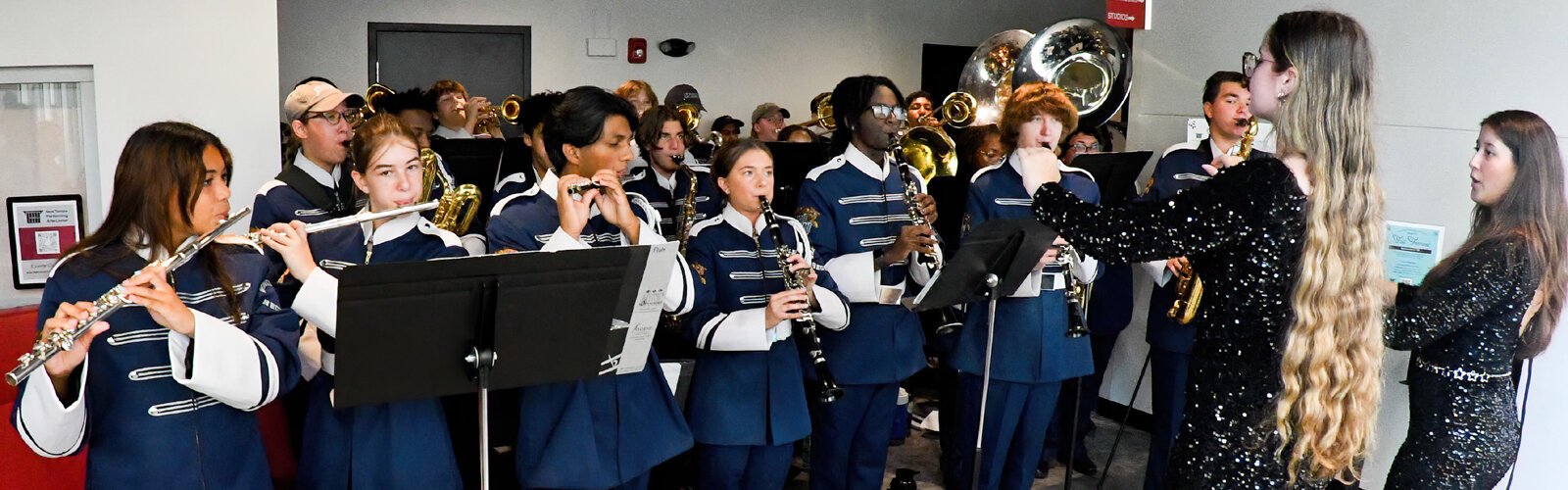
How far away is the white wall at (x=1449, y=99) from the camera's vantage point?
4203 millimetres

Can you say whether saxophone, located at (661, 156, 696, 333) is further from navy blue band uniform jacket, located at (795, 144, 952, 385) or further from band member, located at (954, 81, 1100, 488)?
band member, located at (954, 81, 1100, 488)

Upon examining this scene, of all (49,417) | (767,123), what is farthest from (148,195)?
(767,123)

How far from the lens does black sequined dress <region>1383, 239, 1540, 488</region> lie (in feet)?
10.4

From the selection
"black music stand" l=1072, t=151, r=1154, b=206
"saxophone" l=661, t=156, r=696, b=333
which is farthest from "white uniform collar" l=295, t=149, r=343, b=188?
"black music stand" l=1072, t=151, r=1154, b=206

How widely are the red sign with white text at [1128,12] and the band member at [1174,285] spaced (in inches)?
36.9

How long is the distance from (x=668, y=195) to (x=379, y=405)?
6.78 feet

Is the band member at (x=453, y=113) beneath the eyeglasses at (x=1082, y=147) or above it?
above

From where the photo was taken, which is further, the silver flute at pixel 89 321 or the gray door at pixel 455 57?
the gray door at pixel 455 57

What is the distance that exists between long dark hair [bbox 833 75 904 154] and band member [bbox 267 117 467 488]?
1.54 metres

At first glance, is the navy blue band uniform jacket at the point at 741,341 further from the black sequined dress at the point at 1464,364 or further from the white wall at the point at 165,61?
the black sequined dress at the point at 1464,364

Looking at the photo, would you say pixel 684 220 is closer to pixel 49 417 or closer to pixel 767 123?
pixel 49 417

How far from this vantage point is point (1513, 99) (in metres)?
4.26

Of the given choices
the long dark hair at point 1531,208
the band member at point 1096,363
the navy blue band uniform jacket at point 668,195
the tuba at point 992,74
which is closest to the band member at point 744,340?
the navy blue band uniform jacket at point 668,195

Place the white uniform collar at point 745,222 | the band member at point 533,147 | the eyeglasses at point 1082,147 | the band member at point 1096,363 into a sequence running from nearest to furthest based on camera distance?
the white uniform collar at point 745,222, the band member at point 533,147, the band member at point 1096,363, the eyeglasses at point 1082,147
